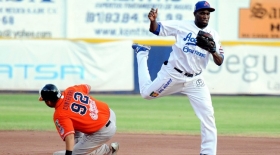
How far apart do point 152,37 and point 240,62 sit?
14.6ft

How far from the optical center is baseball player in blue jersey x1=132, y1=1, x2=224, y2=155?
788 centimetres

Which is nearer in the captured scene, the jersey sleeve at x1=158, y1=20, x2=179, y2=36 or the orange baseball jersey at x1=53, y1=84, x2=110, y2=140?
the orange baseball jersey at x1=53, y1=84, x2=110, y2=140

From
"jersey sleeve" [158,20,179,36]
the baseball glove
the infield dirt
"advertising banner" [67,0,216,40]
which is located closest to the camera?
the baseball glove

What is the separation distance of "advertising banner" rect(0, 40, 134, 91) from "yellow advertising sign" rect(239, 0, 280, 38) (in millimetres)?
5621

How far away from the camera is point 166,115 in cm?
1430

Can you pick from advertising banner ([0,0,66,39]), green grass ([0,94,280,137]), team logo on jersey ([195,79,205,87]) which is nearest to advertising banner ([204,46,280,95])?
green grass ([0,94,280,137])

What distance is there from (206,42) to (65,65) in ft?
38.2

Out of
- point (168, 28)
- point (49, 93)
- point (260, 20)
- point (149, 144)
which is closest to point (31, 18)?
point (260, 20)

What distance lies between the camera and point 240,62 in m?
19.1

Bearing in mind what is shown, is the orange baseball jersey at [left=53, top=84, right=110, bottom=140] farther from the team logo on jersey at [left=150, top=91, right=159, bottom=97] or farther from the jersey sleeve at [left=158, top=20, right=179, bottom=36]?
the jersey sleeve at [left=158, top=20, right=179, bottom=36]

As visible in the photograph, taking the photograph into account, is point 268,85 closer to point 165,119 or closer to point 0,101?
point 165,119

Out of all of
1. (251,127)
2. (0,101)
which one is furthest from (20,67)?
(251,127)

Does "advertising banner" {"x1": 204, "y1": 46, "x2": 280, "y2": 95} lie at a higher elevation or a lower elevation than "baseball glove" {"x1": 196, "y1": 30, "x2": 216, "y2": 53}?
lower

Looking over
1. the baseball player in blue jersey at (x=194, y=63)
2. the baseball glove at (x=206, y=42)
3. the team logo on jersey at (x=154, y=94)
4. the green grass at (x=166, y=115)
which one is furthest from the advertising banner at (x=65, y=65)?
the baseball glove at (x=206, y=42)
